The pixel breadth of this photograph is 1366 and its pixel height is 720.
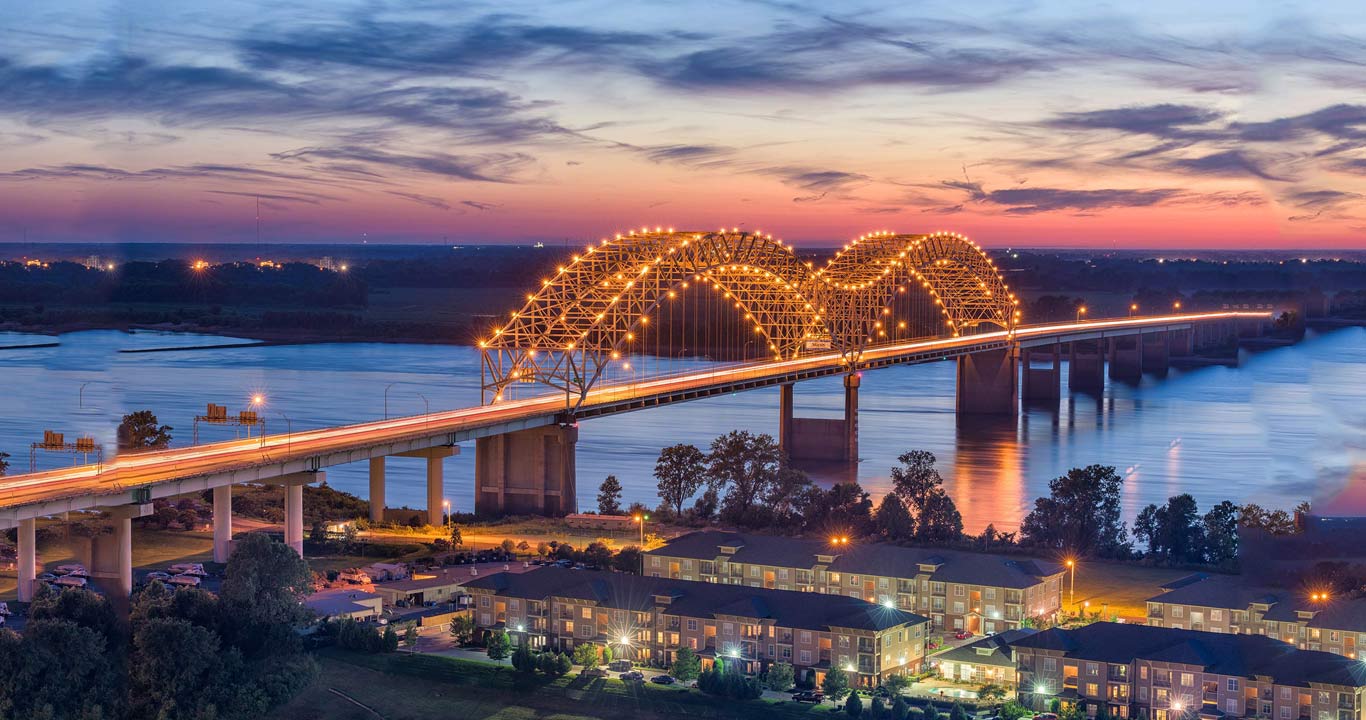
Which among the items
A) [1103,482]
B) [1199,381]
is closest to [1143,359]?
[1199,381]

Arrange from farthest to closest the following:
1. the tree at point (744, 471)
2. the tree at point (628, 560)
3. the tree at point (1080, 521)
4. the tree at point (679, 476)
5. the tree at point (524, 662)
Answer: the tree at point (679, 476)
the tree at point (744, 471)
the tree at point (1080, 521)
the tree at point (628, 560)
the tree at point (524, 662)

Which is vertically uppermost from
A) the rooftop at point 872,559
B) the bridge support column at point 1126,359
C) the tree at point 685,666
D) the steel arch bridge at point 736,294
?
the steel arch bridge at point 736,294

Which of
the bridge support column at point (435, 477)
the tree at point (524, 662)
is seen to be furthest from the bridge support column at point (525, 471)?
the tree at point (524, 662)

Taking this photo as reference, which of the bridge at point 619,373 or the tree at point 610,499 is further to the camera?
the tree at point 610,499

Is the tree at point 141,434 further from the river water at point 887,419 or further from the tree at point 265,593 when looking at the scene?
the tree at point 265,593

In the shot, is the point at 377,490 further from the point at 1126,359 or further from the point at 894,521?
the point at 1126,359

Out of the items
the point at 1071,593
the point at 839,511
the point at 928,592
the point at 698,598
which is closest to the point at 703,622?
the point at 698,598
